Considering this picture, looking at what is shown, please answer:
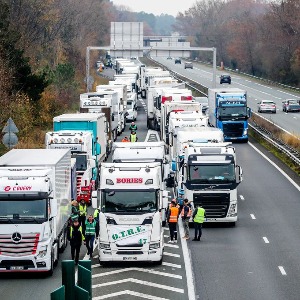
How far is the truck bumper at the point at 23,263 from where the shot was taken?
90.9ft

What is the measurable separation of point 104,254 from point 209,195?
24.5 ft

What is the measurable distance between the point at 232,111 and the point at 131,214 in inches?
1493

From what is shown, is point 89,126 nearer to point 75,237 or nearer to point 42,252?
point 75,237

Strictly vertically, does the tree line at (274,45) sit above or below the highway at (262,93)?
above

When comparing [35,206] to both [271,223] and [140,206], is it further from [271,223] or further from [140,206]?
[271,223]

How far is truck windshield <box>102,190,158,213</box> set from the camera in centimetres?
2941

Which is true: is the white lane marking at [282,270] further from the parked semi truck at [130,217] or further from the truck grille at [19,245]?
the truck grille at [19,245]

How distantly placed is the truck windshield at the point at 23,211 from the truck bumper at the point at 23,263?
1.01m

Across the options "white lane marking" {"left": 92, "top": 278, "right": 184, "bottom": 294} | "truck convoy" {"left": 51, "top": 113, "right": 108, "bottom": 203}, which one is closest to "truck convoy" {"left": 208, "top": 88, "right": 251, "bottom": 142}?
"truck convoy" {"left": 51, "top": 113, "right": 108, "bottom": 203}

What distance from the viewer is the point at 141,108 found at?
99.6 m

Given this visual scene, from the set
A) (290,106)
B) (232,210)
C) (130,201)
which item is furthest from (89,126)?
(290,106)

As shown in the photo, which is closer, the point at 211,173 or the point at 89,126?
the point at 211,173

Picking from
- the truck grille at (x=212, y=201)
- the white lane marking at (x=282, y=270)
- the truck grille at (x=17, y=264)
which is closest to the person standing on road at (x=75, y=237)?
the truck grille at (x=17, y=264)

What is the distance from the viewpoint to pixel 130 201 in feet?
96.9
